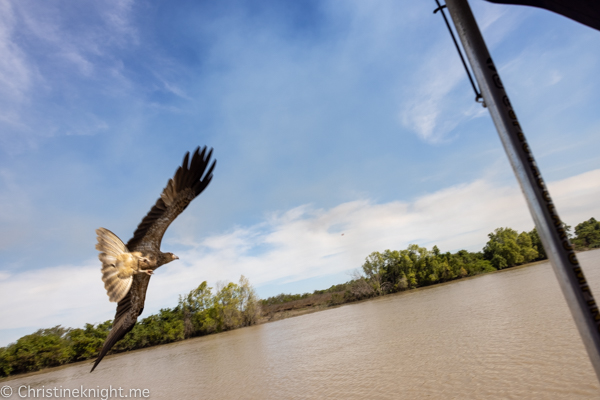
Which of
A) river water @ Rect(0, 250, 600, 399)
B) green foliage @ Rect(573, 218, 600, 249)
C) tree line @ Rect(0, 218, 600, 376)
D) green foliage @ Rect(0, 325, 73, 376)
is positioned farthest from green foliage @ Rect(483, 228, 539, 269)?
green foliage @ Rect(0, 325, 73, 376)

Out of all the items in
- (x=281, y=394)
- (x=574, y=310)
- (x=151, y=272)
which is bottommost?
(x=281, y=394)

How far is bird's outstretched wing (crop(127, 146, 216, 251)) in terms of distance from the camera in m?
4.18

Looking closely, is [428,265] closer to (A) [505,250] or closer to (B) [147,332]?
(A) [505,250]

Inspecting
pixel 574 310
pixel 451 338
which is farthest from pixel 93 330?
pixel 574 310

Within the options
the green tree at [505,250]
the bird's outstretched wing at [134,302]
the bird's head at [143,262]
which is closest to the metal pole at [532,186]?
the bird's head at [143,262]

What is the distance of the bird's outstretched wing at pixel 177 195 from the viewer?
165 inches

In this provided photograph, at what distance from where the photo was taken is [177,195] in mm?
4387

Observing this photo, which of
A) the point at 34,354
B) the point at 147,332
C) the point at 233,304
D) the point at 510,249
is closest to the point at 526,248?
the point at 510,249

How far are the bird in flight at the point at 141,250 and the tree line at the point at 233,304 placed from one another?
33.3m

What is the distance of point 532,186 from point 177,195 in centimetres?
415

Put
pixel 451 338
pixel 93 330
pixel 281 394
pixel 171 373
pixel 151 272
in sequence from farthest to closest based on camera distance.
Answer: pixel 93 330, pixel 171 373, pixel 451 338, pixel 281 394, pixel 151 272

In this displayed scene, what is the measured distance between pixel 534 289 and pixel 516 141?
20.4 m

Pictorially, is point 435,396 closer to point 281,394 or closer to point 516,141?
point 281,394

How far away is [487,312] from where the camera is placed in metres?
13.5
